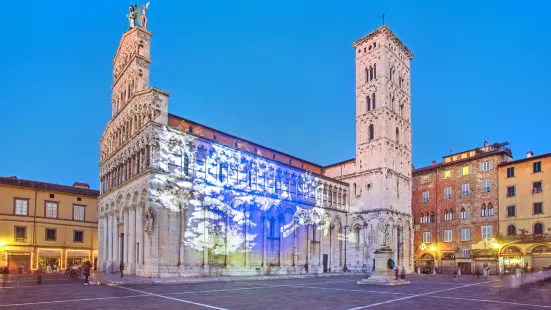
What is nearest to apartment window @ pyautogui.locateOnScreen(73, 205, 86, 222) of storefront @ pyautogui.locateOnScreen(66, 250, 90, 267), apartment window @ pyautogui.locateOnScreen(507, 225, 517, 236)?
storefront @ pyautogui.locateOnScreen(66, 250, 90, 267)

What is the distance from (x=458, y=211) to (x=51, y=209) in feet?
169

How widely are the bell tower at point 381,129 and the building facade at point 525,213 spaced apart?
11.6 meters

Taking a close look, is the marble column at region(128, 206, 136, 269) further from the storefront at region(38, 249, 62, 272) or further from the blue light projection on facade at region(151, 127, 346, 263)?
the storefront at region(38, 249, 62, 272)

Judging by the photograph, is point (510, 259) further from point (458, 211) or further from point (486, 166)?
point (486, 166)

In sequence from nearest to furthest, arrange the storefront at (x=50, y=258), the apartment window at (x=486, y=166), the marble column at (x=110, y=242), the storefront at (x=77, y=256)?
the marble column at (x=110, y=242)
the storefront at (x=50, y=258)
the apartment window at (x=486, y=166)
the storefront at (x=77, y=256)

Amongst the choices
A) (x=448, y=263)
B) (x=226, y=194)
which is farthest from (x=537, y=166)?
(x=226, y=194)

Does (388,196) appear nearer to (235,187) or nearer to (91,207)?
(235,187)

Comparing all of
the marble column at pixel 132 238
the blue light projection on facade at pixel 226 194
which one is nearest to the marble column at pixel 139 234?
the marble column at pixel 132 238

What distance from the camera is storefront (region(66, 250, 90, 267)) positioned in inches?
2156

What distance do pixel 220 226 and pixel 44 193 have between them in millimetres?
27468

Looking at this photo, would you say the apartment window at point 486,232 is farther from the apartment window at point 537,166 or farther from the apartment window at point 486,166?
the apartment window at point 537,166

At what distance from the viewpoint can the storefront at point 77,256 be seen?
180 ft

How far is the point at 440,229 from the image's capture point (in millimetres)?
59156

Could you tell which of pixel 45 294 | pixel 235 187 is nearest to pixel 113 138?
pixel 235 187
